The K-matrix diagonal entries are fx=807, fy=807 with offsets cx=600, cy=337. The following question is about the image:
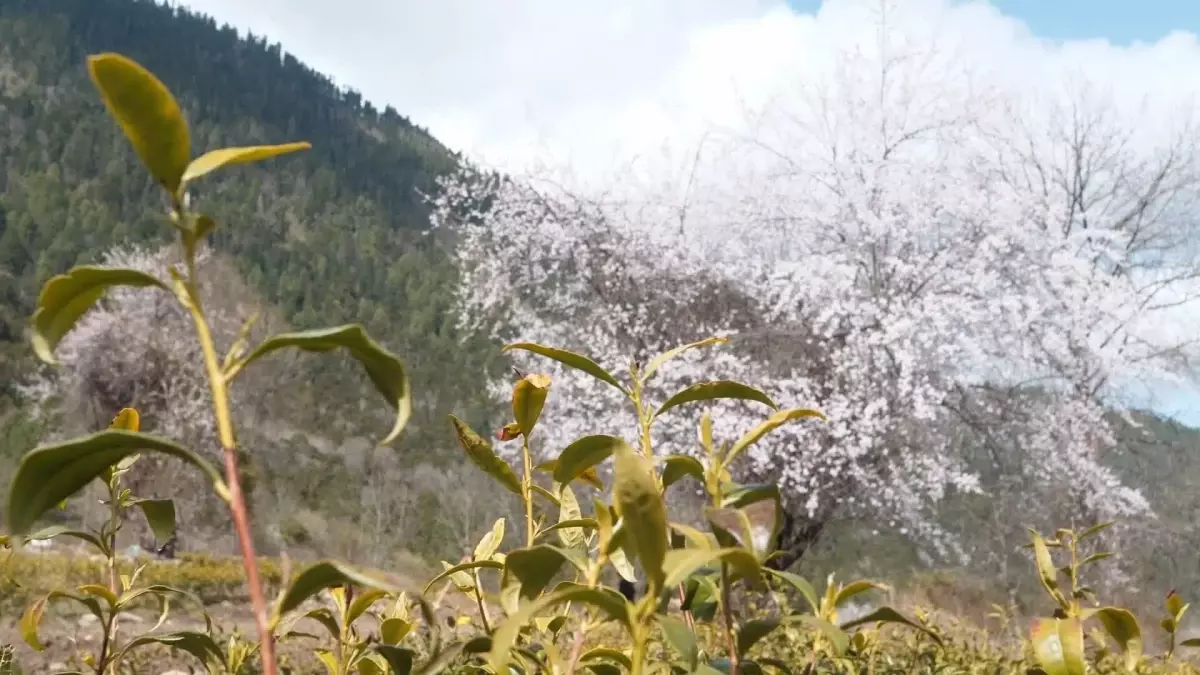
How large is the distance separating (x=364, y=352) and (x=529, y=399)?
9.9 inches

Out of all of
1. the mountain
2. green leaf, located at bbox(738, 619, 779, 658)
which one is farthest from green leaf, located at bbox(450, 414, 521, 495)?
the mountain

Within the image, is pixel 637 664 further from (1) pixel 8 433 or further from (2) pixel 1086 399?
(1) pixel 8 433

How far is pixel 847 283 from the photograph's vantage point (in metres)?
6.99

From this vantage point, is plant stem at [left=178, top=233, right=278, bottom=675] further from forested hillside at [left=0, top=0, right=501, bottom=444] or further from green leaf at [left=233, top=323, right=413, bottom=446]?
forested hillside at [left=0, top=0, right=501, bottom=444]

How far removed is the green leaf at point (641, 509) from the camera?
43cm

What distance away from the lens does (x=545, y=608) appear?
1.50 ft

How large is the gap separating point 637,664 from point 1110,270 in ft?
30.8

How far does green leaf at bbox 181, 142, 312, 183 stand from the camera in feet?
1.50

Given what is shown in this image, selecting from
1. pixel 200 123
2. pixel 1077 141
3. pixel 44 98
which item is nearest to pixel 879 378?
pixel 1077 141

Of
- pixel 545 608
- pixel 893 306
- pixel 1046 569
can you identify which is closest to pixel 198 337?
pixel 545 608

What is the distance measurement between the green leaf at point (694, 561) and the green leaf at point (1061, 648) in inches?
9.7

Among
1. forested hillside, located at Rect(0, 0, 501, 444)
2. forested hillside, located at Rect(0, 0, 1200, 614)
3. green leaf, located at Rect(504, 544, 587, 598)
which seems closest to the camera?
green leaf, located at Rect(504, 544, 587, 598)

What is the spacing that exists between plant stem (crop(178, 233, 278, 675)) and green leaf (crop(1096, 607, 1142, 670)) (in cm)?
65

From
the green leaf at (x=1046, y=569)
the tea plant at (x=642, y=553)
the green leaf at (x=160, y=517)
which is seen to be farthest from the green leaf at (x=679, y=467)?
the green leaf at (x=160, y=517)
